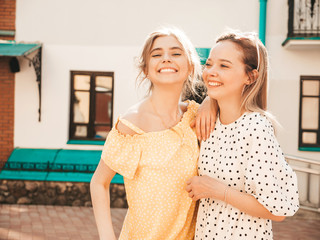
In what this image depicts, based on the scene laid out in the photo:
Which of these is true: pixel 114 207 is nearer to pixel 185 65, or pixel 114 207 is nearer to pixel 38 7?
pixel 38 7

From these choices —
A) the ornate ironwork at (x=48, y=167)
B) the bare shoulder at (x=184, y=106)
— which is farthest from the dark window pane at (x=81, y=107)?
the bare shoulder at (x=184, y=106)

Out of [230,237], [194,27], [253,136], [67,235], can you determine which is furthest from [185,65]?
[194,27]

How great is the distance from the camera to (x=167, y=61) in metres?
1.91

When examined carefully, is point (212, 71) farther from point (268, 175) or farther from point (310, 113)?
point (310, 113)

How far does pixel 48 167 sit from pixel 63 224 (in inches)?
69.5

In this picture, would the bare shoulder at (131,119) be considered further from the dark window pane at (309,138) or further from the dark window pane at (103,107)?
the dark window pane at (309,138)

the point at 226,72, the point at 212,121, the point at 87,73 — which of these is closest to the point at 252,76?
the point at 226,72

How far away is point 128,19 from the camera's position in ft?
26.2

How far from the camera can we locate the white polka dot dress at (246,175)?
1640mm

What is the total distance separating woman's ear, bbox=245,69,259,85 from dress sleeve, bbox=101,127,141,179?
600mm

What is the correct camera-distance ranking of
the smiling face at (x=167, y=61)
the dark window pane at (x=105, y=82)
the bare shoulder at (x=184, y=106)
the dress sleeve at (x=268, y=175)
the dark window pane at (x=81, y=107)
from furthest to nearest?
the dark window pane at (x=81, y=107)
the dark window pane at (x=105, y=82)
the bare shoulder at (x=184, y=106)
the smiling face at (x=167, y=61)
the dress sleeve at (x=268, y=175)

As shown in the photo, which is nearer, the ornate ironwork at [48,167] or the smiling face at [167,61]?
the smiling face at [167,61]

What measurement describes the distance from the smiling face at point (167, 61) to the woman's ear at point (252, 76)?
324 mm

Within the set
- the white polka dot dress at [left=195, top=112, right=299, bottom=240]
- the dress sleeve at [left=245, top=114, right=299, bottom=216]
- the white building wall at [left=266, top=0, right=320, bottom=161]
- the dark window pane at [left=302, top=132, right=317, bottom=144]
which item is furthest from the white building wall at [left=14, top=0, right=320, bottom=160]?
the dress sleeve at [left=245, top=114, right=299, bottom=216]
